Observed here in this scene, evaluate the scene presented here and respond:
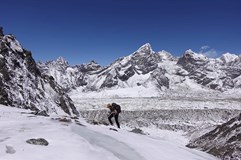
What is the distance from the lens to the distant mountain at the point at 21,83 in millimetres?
39094

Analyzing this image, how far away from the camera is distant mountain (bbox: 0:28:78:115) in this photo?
3909cm

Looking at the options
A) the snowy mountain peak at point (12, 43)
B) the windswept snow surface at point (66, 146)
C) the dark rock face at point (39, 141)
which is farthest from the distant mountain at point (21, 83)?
the dark rock face at point (39, 141)

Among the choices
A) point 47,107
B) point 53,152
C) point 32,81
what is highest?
point 32,81

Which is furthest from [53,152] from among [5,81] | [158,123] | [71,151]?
[158,123]

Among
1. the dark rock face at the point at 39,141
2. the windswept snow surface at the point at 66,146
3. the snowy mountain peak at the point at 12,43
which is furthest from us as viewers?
the snowy mountain peak at the point at 12,43

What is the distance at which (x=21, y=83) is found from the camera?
43.4 meters

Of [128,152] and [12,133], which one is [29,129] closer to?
[12,133]

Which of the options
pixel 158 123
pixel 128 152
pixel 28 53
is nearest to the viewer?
pixel 128 152

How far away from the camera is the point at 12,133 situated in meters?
16.1

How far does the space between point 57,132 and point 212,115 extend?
132676 mm

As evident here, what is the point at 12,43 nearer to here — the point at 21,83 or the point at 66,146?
the point at 21,83

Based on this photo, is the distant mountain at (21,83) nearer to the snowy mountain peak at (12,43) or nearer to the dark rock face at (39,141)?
the snowy mountain peak at (12,43)

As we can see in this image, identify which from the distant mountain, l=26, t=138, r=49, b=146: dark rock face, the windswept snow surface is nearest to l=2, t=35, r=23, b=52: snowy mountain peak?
Answer: the distant mountain

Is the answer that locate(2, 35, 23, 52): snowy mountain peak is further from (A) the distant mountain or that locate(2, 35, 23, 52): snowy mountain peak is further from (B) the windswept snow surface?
(B) the windswept snow surface
